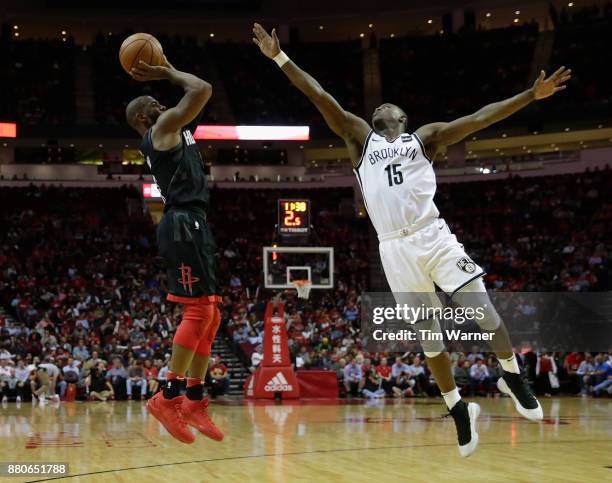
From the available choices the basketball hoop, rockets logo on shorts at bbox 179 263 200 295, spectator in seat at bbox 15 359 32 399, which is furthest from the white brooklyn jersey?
spectator in seat at bbox 15 359 32 399

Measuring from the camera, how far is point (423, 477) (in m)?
7.93

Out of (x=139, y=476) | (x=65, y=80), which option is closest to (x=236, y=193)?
(x=65, y=80)

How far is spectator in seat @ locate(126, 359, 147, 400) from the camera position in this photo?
67.3 ft

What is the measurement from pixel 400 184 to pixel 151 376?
1515 cm

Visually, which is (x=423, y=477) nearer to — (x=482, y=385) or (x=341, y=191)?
(x=482, y=385)

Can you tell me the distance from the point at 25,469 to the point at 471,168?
29.7 meters

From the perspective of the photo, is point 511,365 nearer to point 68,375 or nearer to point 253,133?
point 68,375

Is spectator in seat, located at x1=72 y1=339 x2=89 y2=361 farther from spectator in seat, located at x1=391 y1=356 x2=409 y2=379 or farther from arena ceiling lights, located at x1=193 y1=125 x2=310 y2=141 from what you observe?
arena ceiling lights, located at x1=193 y1=125 x2=310 y2=141

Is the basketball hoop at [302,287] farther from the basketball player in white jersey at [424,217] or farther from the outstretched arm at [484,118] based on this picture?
the outstretched arm at [484,118]

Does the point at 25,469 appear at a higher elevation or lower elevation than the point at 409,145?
lower

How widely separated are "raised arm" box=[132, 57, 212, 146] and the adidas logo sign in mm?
14724

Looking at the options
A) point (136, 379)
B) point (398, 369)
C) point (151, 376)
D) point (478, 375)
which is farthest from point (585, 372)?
point (136, 379)

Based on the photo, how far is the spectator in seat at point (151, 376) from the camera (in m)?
20.2

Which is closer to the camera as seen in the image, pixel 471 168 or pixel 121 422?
pixel 121 422
